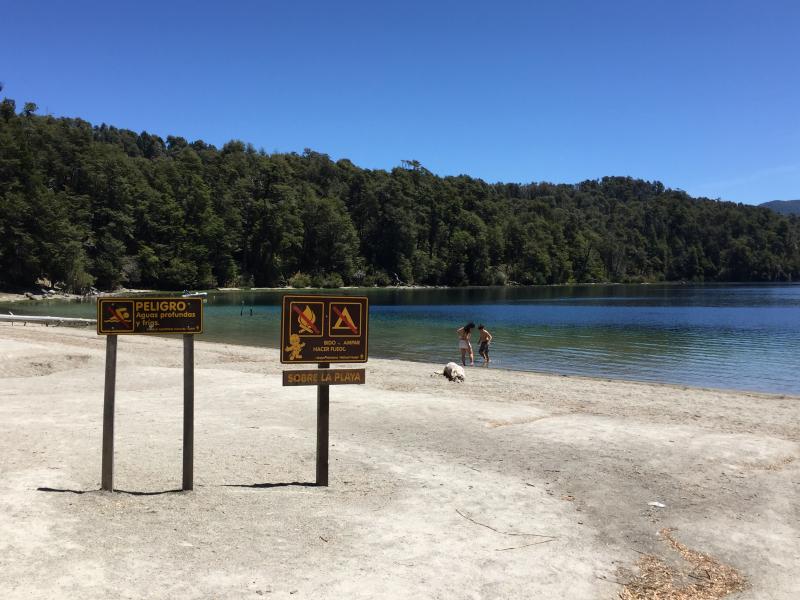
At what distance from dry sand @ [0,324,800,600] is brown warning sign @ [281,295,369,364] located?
1.50 m

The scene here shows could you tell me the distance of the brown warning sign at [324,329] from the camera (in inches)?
255

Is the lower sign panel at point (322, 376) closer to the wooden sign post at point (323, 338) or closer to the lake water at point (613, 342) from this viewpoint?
the wooden sign post at point (323, 338)

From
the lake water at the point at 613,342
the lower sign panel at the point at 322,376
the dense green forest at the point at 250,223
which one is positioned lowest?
the lake water at the point at 613,342

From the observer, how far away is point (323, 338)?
6668 mm

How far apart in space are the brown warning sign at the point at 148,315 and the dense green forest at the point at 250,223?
73.2 metres

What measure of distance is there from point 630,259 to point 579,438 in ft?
646

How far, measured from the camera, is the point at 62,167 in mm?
91125

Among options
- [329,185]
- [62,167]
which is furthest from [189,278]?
[329,185]

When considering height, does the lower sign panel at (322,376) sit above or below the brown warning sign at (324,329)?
below

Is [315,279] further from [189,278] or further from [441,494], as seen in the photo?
[441,494]

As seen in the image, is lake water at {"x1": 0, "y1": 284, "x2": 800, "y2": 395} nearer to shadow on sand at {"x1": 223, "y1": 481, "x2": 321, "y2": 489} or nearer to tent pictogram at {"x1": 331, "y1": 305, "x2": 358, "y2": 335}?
shadow on sand at {"x1": 223, "y1": 481, "x2": 321, "y2": 489}

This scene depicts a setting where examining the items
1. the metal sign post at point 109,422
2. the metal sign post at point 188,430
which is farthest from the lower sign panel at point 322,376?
the metal sign post at point 109,422

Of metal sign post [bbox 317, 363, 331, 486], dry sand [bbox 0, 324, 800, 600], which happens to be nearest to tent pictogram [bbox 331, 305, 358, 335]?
metal sign post [bbox 317, 363, 331, 486]

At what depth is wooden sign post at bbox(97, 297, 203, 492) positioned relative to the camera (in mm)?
6109
